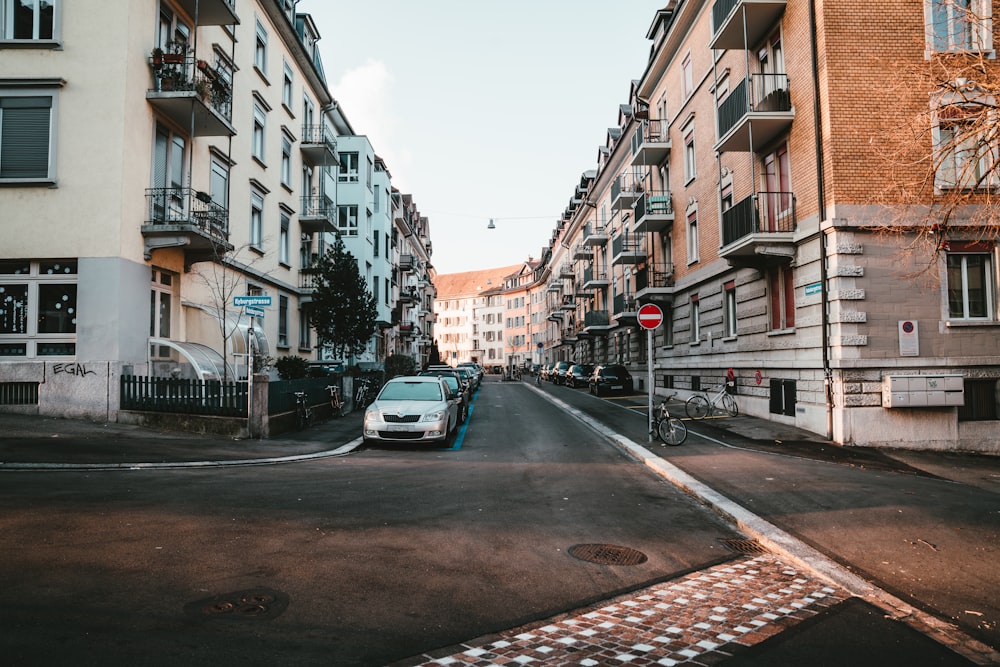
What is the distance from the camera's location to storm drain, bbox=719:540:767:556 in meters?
6.52

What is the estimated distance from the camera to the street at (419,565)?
4.04 metres

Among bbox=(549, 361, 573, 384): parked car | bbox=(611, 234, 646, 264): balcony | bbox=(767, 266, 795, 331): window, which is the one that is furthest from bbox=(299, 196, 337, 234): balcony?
bbox=(549, 361, 573, 384): parked car

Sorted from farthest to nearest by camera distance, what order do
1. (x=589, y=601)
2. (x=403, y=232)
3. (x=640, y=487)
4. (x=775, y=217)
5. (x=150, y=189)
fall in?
(x=403, y=232)
(x=775, y=217)
(x=150, y=189)
(x=640, y=487)
(x=589, y=601)

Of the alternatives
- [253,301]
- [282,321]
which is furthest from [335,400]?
[282,321]

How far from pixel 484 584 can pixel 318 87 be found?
98.8 feet

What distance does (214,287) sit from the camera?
762 inches

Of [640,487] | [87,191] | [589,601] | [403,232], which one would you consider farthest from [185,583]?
[403,232]

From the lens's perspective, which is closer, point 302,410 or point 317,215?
point 302,410

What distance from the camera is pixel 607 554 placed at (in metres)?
6.15

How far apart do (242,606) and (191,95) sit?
1470cm

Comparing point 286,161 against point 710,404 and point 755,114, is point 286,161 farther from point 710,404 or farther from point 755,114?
point 710,404

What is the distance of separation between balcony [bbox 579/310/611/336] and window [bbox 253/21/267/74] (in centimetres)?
Result: 2826

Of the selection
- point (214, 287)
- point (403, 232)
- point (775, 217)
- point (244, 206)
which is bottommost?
point (214, 287)

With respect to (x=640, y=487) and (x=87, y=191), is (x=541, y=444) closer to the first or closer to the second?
(x=640, y=487)
